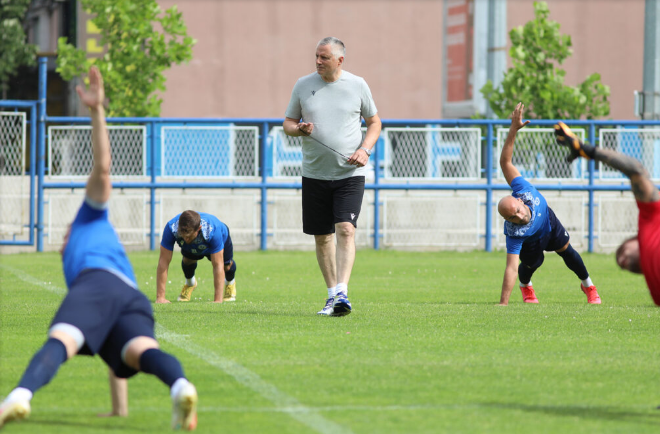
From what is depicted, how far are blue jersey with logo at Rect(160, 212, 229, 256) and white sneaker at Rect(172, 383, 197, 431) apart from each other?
5010 mm

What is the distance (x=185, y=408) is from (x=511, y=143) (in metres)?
5.64

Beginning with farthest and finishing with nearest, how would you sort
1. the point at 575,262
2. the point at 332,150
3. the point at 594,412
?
the point at 575,262, the point at 332,150, the point at 594,412

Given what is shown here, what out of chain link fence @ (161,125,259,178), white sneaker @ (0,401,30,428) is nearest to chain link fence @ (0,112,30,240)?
chain link fence @ (161,125,259,178)

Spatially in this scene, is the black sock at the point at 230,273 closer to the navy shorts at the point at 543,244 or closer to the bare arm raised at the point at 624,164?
the navy shorts at the point at 543,244

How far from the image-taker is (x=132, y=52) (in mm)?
20344

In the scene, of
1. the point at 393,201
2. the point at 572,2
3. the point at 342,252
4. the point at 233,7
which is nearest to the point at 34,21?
the point at 233,7

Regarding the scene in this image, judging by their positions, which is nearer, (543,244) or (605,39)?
(543,244)

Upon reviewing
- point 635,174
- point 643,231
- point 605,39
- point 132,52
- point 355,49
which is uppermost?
point 605,39

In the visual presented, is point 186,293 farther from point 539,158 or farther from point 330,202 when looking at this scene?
point 539,158

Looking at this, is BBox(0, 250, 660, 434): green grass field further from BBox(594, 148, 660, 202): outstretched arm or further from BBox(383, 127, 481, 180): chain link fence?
BBox(383, 127, 481, 180): chain link fence

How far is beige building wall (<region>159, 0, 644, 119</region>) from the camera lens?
34.6m

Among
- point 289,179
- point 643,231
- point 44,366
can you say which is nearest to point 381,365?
point 643,231

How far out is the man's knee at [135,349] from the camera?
4.54 meters

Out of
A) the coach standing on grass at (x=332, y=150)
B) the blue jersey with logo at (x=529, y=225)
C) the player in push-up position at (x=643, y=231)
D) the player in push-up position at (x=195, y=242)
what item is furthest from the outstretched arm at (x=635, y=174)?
the player in push-up position at (x=195, y=242)
